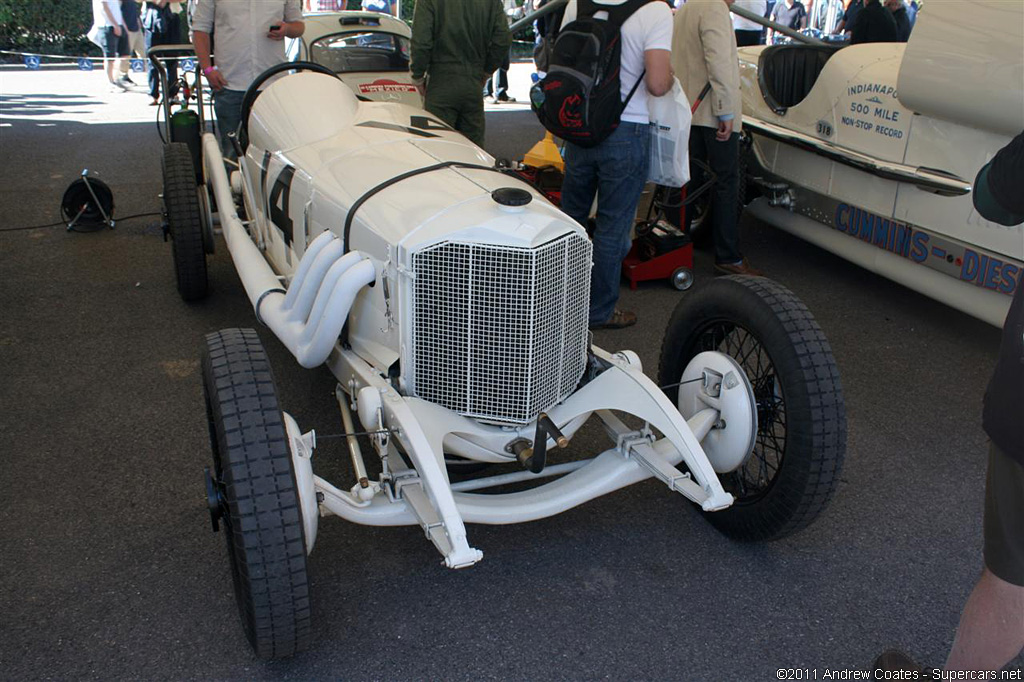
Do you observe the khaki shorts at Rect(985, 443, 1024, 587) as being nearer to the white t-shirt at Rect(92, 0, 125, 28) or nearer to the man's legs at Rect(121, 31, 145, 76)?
the white t-shirt at Rect(92, 0, 125, 28)

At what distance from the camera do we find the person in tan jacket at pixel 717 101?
484cm

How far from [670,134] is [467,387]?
203cm

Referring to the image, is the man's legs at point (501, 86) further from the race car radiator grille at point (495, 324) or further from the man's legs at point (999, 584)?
the man's legs at point (999, 584)

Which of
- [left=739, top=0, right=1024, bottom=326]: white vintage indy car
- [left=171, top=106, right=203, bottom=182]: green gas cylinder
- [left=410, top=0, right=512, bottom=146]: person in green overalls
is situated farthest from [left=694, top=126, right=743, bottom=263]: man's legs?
[left=171, top=106, right=203, bottom=182]: green gas cylinder

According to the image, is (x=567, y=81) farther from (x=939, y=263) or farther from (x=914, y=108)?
(x=939, y=263)

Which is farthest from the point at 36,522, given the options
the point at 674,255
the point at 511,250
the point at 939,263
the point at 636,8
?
the point at 939,263

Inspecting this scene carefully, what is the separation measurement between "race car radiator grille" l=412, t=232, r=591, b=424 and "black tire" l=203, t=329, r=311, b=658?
557 millimetres

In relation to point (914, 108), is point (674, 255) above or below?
below

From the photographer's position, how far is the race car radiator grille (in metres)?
2.53

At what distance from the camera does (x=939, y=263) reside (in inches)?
177

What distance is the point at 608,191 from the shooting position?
4.25 meters

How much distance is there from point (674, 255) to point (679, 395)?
7.79 ft

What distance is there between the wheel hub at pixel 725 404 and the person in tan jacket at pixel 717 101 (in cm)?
248

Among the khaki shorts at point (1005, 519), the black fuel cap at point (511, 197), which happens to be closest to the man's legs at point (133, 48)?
the black fuel cap at point (511, 197)
